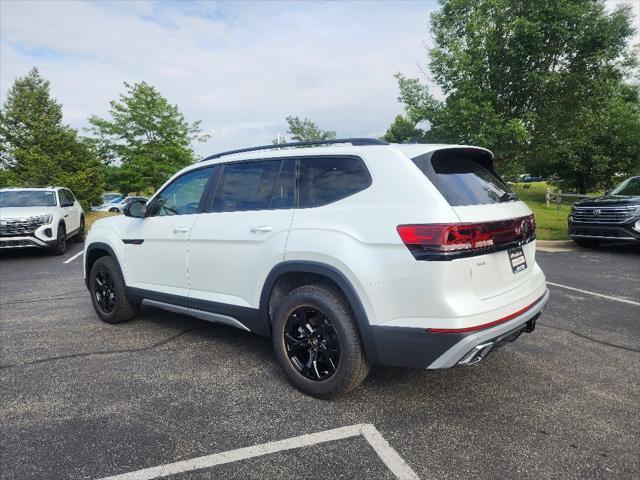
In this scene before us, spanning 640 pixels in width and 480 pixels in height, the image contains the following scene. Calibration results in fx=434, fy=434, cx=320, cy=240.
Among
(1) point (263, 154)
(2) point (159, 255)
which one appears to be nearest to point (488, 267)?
(1) point (263, 154)

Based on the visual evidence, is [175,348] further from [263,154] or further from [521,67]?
[521,67]

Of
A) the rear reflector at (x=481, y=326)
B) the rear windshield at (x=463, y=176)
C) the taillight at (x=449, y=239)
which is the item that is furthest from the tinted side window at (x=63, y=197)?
the rear reflector at (x=481, y=326)

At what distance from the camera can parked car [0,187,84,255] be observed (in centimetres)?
955

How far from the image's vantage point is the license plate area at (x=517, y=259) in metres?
2.89

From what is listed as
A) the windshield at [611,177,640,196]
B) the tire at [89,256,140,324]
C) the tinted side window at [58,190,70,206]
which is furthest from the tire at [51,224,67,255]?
the windshield at [611,177,640,196]

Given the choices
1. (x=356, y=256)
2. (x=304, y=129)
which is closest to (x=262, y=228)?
(x=356, y=256)

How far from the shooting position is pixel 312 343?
9.98 feet

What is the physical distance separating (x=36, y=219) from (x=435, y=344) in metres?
10.3

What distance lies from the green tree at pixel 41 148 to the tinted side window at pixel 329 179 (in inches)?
826

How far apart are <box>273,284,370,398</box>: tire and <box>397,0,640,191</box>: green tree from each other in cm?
962

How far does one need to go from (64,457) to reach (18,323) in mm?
3246

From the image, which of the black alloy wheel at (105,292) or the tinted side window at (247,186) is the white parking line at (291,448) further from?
the black alloy wheel at (105,292)

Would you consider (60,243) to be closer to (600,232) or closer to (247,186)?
(247,186)

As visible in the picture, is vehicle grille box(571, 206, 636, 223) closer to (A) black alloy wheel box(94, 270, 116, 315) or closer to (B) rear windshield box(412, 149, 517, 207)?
(B) rear windshield box(412, 149, 517, 207)
